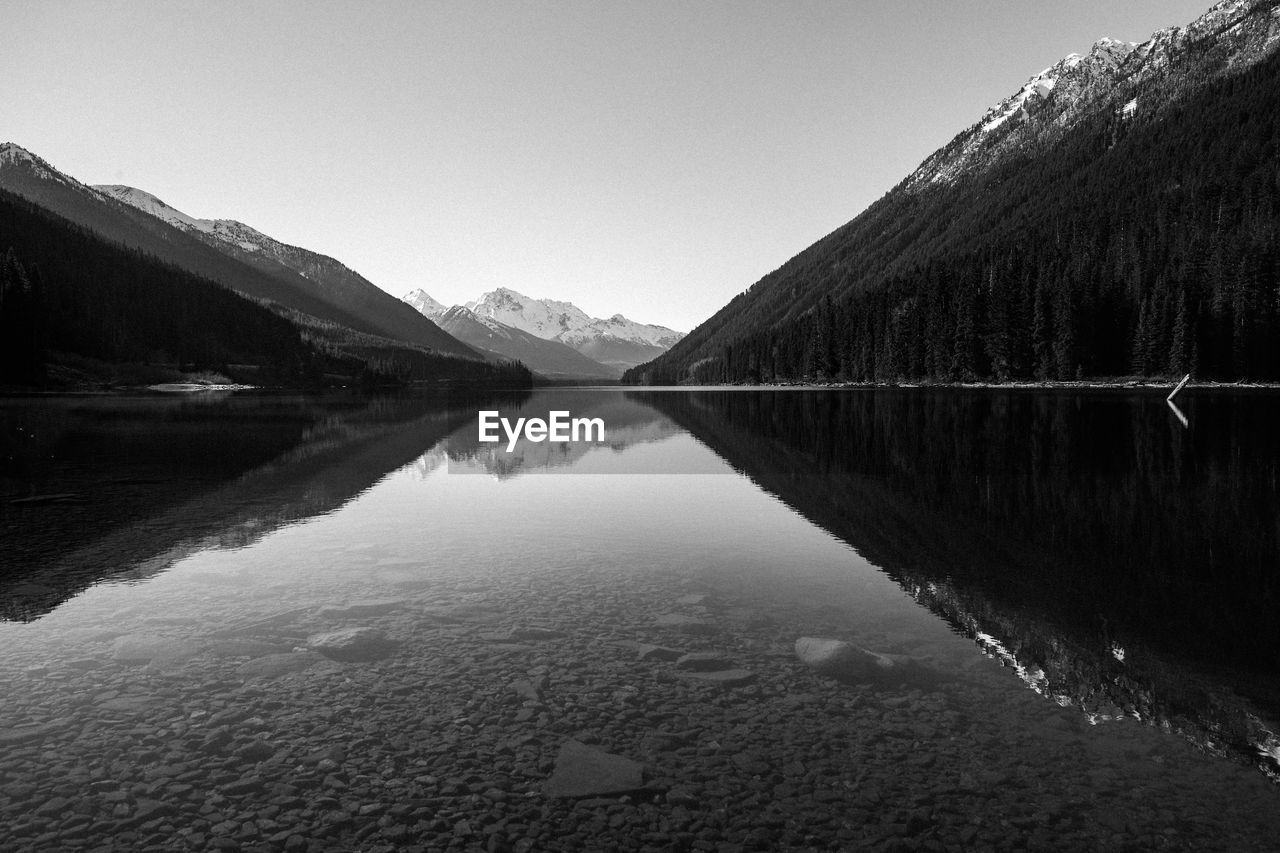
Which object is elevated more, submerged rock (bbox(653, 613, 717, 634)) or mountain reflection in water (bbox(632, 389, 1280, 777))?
mountain reflection in water (bbox(632, 389, 1280, 777))

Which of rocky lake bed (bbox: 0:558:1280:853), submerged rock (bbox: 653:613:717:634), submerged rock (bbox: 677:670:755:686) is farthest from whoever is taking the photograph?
submerged rock (bbox: 653:613:717:634)

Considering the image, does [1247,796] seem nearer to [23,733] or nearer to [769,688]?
[769,688]

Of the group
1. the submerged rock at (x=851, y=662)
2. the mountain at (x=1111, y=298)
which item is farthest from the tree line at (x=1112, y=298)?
the submerged rock at (x=851, y=662)

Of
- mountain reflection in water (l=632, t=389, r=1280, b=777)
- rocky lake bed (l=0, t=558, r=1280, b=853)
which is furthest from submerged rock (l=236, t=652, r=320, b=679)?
mountain reflection in water (l=632, t=389, r=1280, b=777)

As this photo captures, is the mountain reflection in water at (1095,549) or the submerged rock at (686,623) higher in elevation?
Result: the mountain reflection in water at (1095,549)

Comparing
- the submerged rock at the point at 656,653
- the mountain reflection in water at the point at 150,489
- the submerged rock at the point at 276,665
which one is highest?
the mountain reflection in water at the point at 150,489

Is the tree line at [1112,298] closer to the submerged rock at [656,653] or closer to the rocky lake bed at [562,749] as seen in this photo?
the rocky lake bed at [562,749]

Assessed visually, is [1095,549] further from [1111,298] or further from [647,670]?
[1111,298]

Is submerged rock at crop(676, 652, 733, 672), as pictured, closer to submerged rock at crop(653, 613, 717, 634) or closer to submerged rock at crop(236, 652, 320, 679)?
submerged rock at crop(653, 613, 717, 634)
